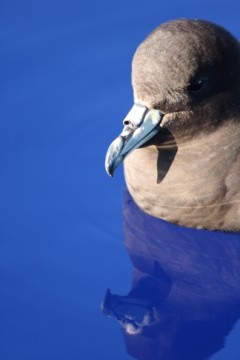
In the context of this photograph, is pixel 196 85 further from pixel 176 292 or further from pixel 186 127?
pixel 176 292

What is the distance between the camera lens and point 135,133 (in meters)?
2.95

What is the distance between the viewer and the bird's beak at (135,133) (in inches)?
116

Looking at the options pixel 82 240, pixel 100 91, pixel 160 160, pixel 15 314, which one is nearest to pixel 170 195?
pixel 160 160

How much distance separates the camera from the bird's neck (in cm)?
308

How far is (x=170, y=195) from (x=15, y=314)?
25.5 inches

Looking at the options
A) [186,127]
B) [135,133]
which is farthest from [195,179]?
[135,133]

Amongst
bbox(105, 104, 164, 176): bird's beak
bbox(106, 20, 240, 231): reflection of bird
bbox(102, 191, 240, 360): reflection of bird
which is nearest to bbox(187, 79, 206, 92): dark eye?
bbox(106, 20, 240, 231): reflection of bird

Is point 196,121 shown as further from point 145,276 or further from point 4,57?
point 4,57

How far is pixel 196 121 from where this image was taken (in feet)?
9.92

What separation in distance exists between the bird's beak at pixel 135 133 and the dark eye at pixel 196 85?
0.13 m

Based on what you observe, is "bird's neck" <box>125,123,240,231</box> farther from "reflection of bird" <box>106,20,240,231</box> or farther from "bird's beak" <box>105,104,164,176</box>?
"bird's beak" <box>105,104,164,176</box>

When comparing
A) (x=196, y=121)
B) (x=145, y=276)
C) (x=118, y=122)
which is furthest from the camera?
(x=118, y=122)

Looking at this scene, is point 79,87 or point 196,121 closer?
point 196,121

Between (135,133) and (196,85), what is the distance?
24 centimetres
